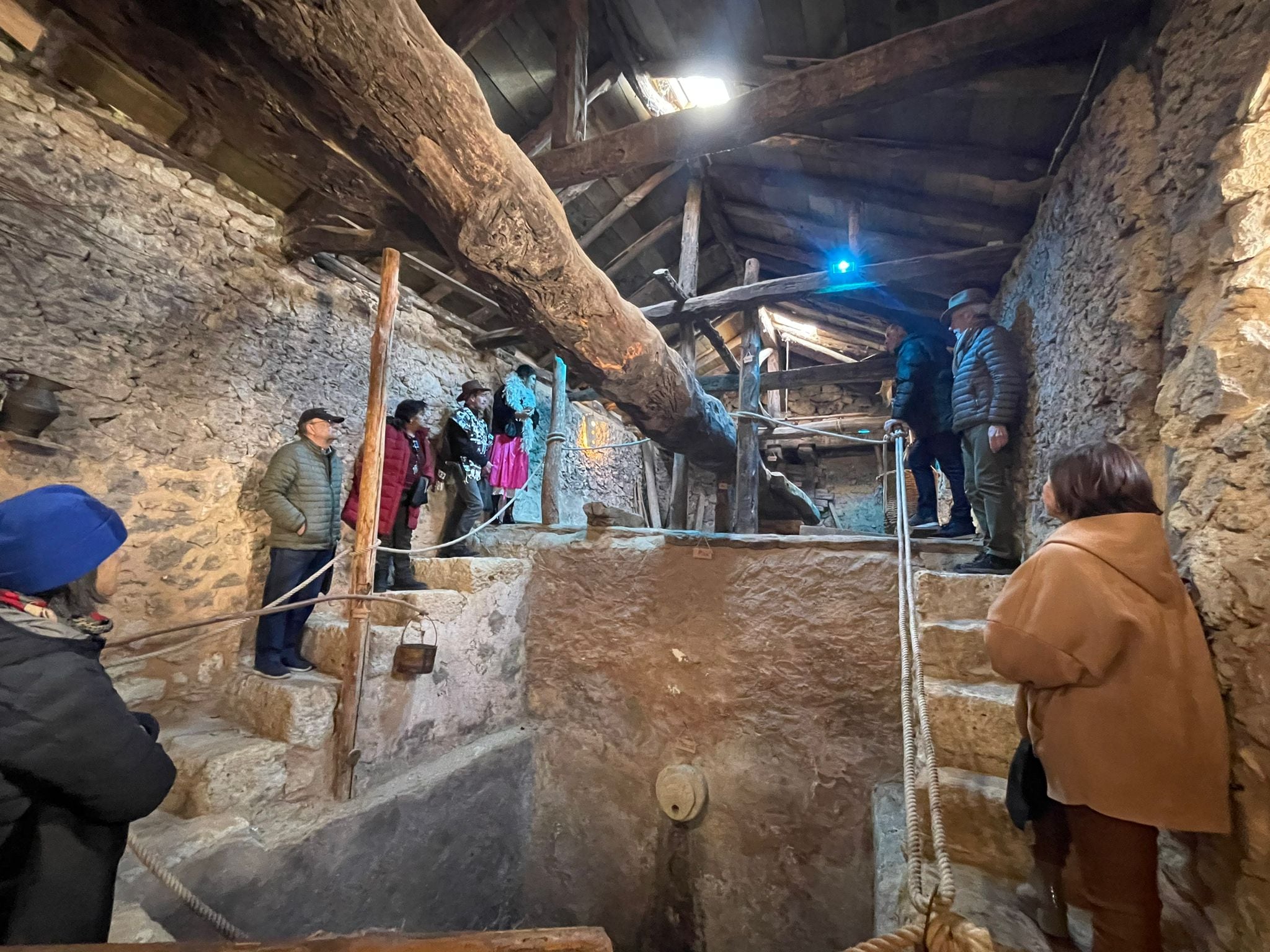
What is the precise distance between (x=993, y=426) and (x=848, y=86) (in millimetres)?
1811

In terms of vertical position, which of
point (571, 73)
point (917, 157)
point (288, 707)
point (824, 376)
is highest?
point (571, 73)

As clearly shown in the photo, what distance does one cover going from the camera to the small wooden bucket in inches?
110

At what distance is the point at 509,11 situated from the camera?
2920mm

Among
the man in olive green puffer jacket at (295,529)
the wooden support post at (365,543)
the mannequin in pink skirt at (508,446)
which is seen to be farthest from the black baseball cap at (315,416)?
the mannequin in pink skirt at (508,446)

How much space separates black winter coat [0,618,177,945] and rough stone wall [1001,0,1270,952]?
241 cm

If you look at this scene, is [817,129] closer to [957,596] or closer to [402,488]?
[957,596]

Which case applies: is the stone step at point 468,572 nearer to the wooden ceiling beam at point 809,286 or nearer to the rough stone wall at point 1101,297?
the wooden ceiling beam at point 809,286

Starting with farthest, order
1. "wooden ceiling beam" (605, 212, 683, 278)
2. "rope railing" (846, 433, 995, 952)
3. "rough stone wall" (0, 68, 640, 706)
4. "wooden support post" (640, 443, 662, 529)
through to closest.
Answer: "wooden support post" (640, 443, 662, 529) → "wooden ceiling beam" (605, 212, 683, 278) → "rough stone wall" (0, 68, 640, 706) → "rope railing" (846, 433, 995, 952)

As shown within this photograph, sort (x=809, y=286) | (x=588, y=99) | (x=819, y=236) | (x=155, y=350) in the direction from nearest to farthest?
(x=155, y=350) → (x=588, y=99) → (x=809, y=286) → (x=819, y=236)

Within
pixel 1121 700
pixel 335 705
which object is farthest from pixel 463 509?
pixel 1121 700

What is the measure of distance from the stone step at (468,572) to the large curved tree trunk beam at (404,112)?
180 centimetres

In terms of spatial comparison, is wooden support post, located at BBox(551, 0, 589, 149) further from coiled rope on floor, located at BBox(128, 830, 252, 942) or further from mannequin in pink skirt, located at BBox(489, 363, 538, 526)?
coiled rope on floor, located at BBox(128, 830, 252, 942)

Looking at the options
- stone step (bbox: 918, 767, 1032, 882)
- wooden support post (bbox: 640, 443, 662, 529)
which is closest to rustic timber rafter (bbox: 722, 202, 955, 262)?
stone step (bbox: 918, 767, 1032, 882)

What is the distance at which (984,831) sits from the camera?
1.55m
